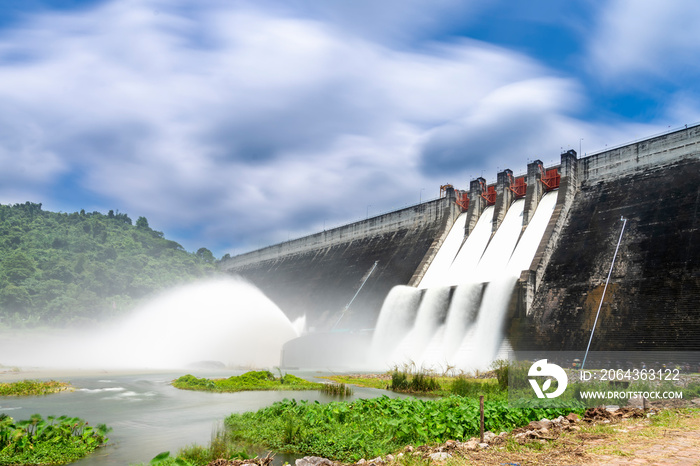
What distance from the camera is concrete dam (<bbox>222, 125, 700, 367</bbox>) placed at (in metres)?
22.9

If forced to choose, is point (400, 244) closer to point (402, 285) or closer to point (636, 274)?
point (402, 285)

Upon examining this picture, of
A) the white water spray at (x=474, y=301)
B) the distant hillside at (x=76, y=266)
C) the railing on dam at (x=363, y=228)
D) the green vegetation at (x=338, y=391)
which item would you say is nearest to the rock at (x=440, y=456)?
the green vegetation at (x=338, y=391)

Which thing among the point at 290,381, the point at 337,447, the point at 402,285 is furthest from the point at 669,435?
the point at 402,285

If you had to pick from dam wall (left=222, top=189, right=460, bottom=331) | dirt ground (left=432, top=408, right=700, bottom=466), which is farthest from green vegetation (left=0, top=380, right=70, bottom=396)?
dam wall (left=222, top=189, right=460, bottom=331)

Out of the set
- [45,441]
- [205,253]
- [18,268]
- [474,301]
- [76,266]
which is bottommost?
[45,441]

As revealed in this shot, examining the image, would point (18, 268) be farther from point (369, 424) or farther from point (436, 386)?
point (369, 424)

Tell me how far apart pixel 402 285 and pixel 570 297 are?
42.2 ft

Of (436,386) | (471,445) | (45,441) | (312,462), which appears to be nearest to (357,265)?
(436,386)

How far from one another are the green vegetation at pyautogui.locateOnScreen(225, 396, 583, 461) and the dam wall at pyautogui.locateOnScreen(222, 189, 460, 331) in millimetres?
24699

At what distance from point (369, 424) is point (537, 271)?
21115 mm

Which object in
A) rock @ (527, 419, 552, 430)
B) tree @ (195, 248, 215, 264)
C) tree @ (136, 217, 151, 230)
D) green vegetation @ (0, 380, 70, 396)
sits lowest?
rock @ (527, 419, 552, 430)

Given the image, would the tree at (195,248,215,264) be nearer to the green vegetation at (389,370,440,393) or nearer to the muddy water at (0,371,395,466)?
the muddy water at (0,371,395,466)

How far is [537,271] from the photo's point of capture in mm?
27797

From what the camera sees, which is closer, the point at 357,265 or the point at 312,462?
the point at 312,462
